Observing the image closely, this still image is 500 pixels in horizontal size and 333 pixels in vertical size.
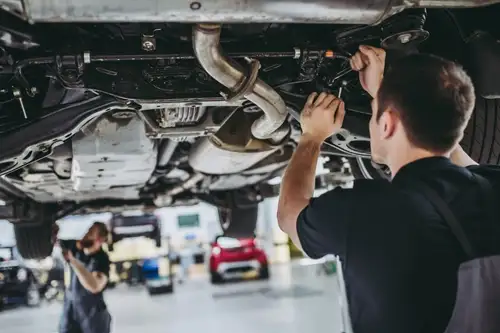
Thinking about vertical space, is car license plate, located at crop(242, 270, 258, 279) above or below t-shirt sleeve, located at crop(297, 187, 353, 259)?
below

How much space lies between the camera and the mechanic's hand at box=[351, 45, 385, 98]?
1982mm

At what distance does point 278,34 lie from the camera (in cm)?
219

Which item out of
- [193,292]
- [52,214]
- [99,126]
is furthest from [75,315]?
[193,292]

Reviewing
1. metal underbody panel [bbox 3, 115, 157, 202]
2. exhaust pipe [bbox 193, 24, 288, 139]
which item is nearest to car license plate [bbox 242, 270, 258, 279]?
metal underbody panel [bbox 3, 115, 157, 202]

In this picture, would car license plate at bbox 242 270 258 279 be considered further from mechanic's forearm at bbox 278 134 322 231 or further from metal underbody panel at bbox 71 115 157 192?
mechanic's forearm at bbox 278 134 322 231

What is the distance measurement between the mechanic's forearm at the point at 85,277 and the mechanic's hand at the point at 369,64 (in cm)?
321

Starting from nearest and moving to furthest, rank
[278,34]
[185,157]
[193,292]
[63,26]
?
[63,26]
[278,34]
[185,157]
[193,292]

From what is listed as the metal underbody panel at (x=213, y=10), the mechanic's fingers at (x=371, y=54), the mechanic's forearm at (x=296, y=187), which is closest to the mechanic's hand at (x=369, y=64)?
the mechanic's fingers at (x=371, y=54)

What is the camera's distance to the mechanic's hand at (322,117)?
1850mm

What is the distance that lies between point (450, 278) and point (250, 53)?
3.46 ft

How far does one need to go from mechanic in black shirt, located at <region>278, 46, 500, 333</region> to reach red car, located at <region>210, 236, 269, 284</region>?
439 inches

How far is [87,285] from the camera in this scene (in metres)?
4.58

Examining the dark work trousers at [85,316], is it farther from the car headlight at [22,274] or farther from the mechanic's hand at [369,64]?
the car headlight at [22,274]

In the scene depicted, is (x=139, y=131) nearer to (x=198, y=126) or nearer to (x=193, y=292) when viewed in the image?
(x=198, y=126)
